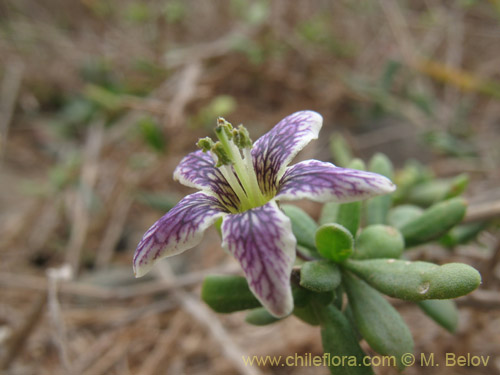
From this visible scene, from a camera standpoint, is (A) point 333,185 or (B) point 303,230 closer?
(A) point 333,185

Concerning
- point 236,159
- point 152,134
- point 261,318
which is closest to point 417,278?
point 261,318

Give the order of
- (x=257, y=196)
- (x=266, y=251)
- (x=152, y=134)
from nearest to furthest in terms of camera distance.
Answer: (x=266, y=251) → (x=257, y=196) → (x=152, y=134)

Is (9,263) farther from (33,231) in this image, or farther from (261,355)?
(261,355)

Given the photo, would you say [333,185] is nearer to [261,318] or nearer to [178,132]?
[261,318]

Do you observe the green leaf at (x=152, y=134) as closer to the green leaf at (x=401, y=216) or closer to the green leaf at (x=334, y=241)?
the green leaf at (x=401, y=216)

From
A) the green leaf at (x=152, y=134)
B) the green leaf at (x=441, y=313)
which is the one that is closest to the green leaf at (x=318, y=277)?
the green leaf at (x=441, y=313)

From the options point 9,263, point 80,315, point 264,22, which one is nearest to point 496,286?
point 80,315

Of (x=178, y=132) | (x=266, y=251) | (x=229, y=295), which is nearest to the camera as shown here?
(x=266, y=251)
